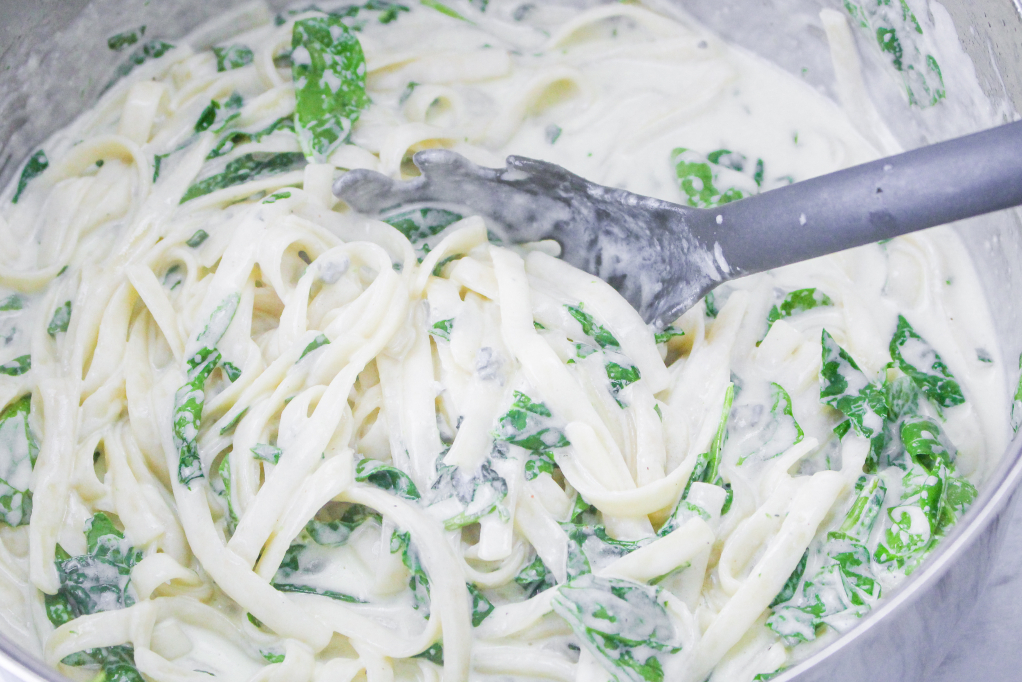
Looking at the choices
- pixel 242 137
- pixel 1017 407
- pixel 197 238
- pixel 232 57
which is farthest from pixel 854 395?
pixel 232 57

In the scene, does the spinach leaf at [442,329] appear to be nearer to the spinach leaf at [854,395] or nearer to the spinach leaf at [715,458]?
the spinach leaf at [715,458]

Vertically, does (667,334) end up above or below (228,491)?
above

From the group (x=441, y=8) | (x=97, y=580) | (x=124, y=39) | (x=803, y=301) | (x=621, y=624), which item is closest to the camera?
(x=621, y=624)

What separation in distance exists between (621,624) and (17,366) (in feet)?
7.02

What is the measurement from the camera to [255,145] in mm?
3568

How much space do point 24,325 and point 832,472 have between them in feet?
8.84

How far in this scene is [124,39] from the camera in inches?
147

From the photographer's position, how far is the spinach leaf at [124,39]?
12.2ft

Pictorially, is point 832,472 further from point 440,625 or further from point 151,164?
point 151,164

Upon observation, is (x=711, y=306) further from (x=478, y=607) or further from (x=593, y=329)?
(x=478, y=607)


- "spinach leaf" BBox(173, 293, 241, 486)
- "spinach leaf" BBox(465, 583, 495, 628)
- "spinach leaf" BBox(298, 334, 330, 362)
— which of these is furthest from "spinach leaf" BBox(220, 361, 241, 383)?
"spinach leaf" BBox(465, 583, 495, 628)

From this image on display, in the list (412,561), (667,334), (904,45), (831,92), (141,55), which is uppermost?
(904,45)

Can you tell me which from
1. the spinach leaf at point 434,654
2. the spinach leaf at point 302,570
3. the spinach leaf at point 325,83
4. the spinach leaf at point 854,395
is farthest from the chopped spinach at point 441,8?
the spinach leaf at point 434,654

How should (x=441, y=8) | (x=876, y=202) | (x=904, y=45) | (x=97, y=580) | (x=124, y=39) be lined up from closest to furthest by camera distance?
(x=876, y=202) → (x=97, y=580) → (x=904, y=45) → (x=124, y=39) → (x=441, y=8)
